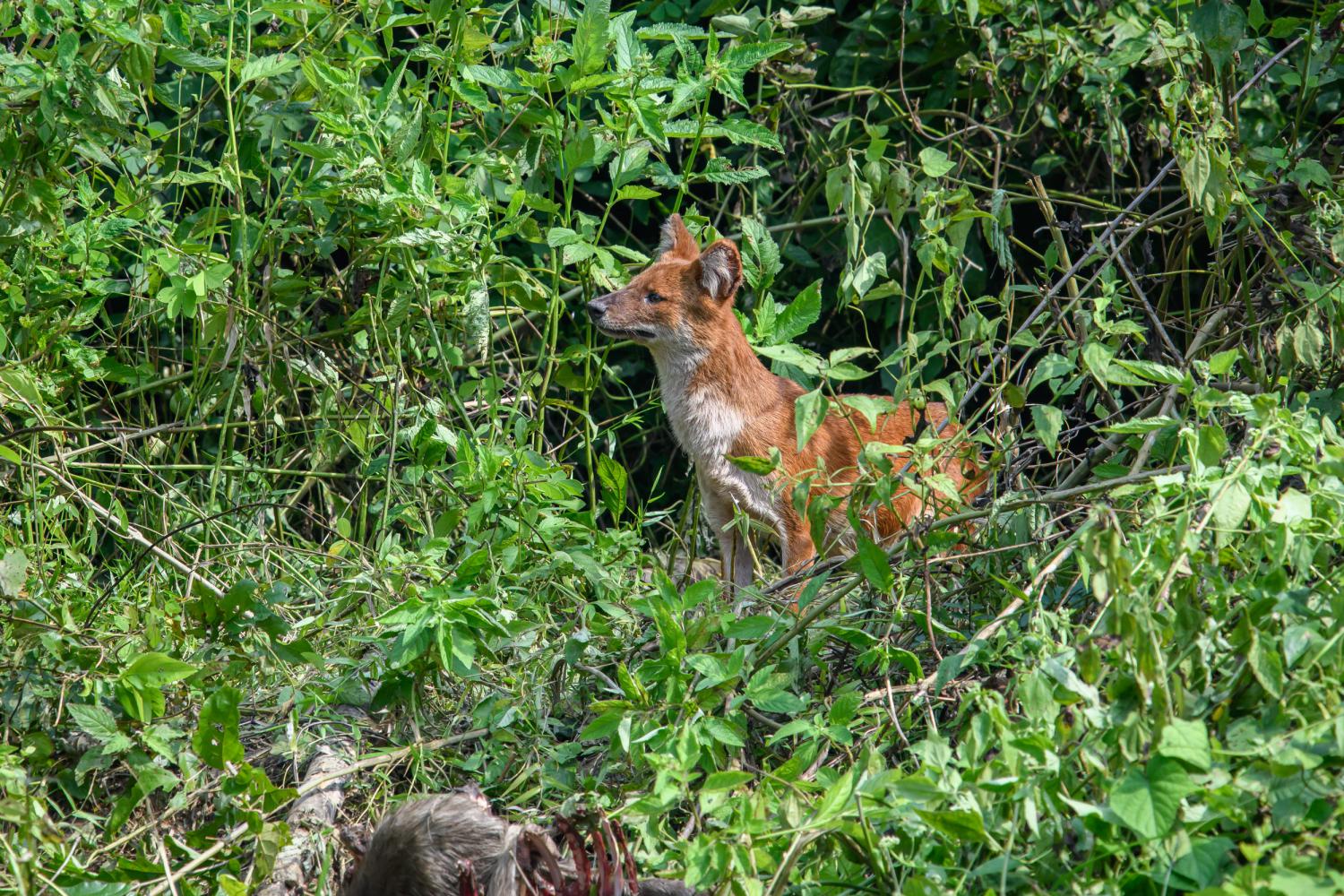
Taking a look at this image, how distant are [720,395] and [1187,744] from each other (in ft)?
11.6

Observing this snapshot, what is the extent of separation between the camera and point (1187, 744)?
2090 mm

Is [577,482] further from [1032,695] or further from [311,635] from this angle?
[1032,695]

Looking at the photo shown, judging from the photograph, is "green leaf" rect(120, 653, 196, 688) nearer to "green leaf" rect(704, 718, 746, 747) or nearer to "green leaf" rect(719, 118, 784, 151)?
"green leaf" rect(704, 718, 746, 747)

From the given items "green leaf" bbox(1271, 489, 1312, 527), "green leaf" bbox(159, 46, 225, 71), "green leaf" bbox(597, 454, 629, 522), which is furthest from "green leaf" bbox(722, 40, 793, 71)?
"green leaf" bbox(1271, 489, 1312, 527)

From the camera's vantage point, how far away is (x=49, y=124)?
388 centimetres

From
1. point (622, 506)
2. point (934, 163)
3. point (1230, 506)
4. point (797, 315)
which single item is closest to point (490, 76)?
point (797, 315)

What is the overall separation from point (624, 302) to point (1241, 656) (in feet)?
11.5

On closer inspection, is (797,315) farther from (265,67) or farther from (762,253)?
(265,67)

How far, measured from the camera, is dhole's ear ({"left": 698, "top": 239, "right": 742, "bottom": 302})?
5.39 m

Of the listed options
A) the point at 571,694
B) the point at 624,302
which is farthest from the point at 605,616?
the point at 624,302

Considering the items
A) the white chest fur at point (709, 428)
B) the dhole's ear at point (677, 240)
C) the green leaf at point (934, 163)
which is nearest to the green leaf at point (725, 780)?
the green leaf at point (934, 163)

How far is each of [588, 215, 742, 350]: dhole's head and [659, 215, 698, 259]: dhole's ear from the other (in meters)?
0.03

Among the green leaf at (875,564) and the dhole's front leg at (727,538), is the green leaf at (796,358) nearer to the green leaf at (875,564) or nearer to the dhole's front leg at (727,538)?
the green leaf at (875,564)

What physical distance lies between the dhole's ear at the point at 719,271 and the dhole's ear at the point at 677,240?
0.26 m
